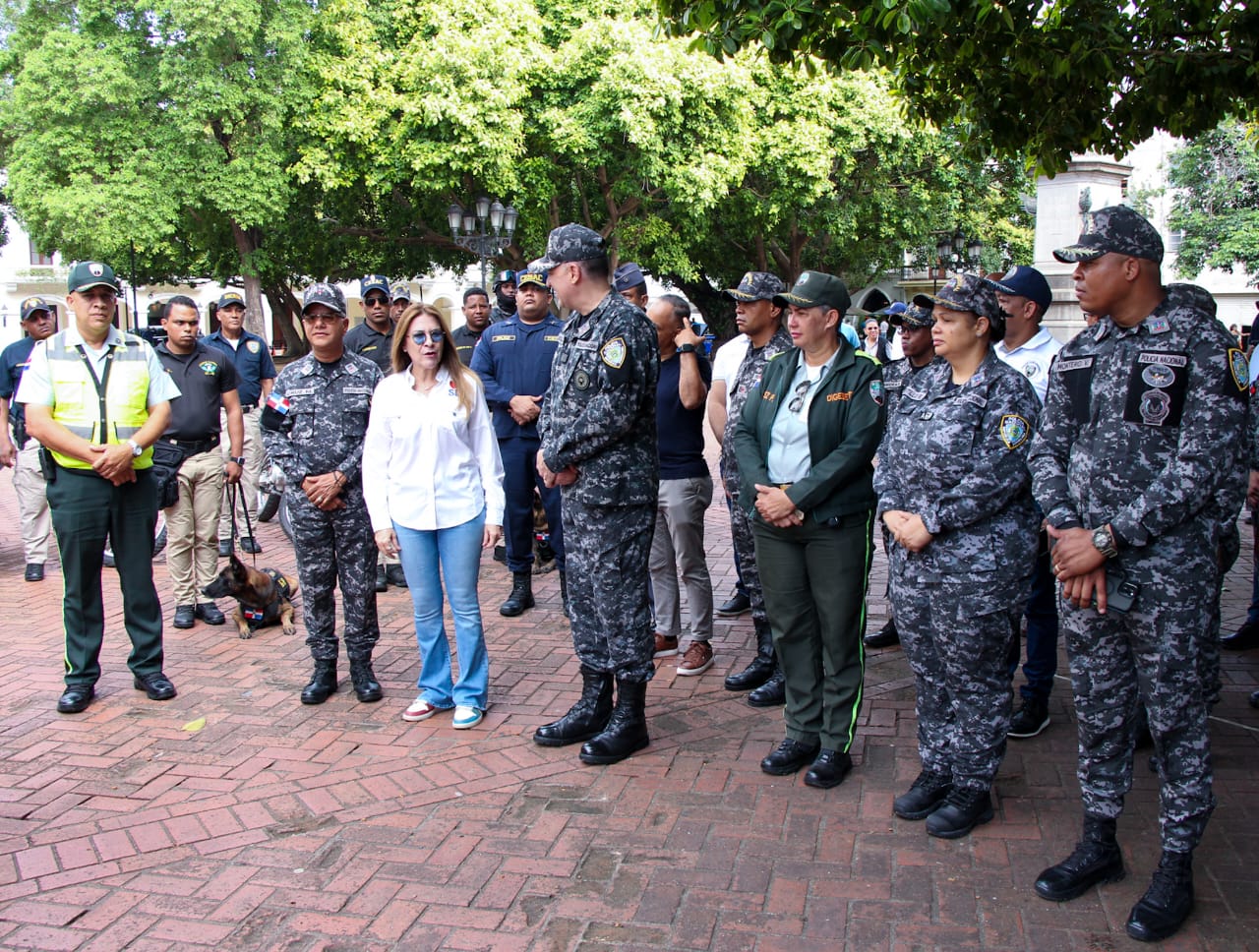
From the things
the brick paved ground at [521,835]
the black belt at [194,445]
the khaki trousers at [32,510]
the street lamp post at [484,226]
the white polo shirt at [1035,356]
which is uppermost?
the street lamp post at [484,226]

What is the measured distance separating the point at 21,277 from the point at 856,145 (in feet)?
119

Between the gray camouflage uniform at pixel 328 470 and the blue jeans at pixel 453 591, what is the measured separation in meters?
0.39

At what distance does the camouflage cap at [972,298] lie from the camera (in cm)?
388

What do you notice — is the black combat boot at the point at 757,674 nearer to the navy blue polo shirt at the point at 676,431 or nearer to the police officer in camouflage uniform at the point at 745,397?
the police officer in camouflage uniform at the point at 745,397

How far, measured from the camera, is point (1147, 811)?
4.09 metres

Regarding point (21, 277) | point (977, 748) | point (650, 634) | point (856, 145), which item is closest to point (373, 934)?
point (650, 634)

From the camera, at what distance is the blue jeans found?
5188 millimetres

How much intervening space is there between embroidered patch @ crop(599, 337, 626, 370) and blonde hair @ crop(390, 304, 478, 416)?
3.16ft

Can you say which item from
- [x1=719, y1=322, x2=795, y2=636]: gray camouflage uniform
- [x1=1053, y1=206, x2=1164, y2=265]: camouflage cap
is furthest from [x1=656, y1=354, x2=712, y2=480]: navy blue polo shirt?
[x1=1053, y1=206, x2=1164, y2=265]: camouflage cap

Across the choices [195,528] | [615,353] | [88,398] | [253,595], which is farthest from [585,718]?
[195,528]

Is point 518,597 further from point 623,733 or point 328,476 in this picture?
point 623,733

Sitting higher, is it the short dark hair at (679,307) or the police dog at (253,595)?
the short dark hair at (679,307)

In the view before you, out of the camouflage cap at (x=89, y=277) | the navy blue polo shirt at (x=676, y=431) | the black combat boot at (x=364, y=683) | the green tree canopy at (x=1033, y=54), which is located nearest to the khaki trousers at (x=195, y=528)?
the camouflage cap at (x=89, y=277)

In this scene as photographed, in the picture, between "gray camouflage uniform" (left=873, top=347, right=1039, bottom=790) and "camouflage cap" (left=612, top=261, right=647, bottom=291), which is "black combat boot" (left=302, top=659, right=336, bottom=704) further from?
"gray camouflage uniform" (left=873, top=347, right=1039, bottom=790)
